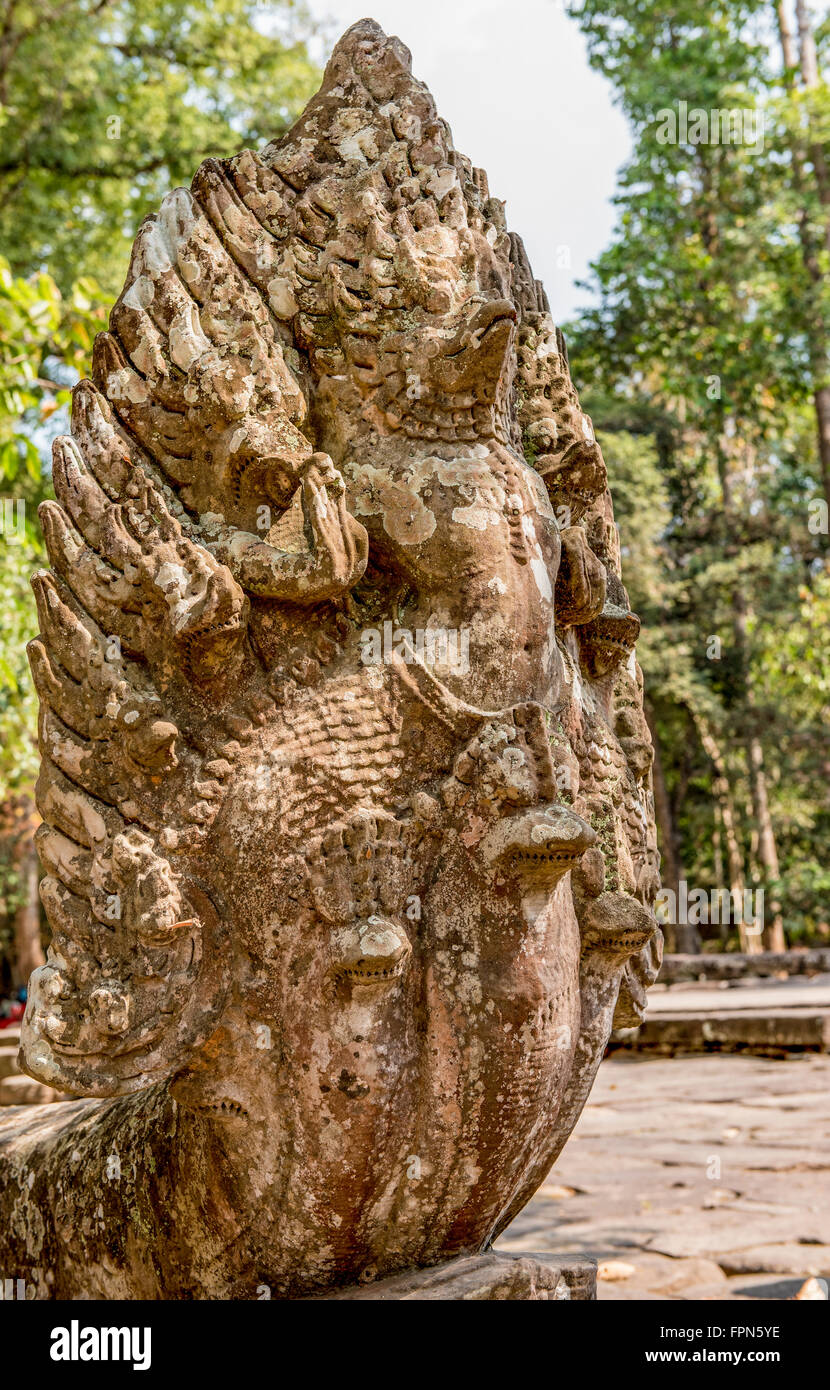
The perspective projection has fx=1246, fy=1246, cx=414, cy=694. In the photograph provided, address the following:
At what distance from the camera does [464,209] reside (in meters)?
2.05

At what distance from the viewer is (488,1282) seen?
65.8 inches

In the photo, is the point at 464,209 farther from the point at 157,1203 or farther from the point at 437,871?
the point at 157,1203

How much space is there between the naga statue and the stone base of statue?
6 cm

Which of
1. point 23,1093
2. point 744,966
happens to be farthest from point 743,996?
point 23,1093

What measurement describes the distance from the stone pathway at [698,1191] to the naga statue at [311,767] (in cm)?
152

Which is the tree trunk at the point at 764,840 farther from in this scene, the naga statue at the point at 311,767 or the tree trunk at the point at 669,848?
the naga statue at the point at 311,767

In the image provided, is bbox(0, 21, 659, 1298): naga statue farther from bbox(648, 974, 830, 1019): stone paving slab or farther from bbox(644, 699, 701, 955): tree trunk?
bbox(644, 699, 701, 955): tree trunk

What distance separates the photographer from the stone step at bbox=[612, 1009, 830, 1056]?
733 centimetres

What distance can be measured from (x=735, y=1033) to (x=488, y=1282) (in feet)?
21.1

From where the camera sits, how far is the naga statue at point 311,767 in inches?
67.8

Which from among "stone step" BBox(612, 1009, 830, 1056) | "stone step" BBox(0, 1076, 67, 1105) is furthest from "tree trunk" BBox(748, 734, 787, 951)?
"stone step" BBox(0, 1076, 67, 1105)

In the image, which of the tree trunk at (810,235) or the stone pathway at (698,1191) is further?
the tree trunk at (810,235)

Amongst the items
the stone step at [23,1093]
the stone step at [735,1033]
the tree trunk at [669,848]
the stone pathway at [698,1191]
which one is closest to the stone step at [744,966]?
the tree trunk at [669,848]

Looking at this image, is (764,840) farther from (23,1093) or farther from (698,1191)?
(698,1191)
